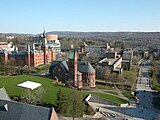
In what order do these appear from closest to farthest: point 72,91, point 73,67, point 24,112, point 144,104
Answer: point 24,112 < point 72,91 < point 144,104 < point 73,67

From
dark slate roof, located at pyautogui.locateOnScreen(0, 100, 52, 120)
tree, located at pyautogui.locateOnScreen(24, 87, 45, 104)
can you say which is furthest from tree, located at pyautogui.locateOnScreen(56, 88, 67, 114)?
dark slate roof, located at pyautogui.locateOnScreen(0, 100, 52, 120)

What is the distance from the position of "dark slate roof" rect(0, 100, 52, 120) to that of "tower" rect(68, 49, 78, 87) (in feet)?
88.8

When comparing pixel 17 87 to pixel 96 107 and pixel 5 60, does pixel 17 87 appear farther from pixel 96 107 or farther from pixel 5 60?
pixel 5 60

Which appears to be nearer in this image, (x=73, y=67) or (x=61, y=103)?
(x=61, y=103)

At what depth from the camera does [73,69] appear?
5234 cm

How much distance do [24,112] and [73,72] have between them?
Answer: 2863cm

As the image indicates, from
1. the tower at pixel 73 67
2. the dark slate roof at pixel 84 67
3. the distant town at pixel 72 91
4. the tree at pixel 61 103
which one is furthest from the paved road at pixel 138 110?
the dark slate roof at pixel 84 67

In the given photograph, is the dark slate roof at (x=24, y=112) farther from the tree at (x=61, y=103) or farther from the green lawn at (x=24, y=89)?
the green lawn at (x=24, y=89)

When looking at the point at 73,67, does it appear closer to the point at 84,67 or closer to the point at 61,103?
the point at 84,67

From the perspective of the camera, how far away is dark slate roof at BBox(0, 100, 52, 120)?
23797 millimetres

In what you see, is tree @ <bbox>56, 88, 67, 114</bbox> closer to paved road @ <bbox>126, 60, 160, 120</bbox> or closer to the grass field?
the grass field

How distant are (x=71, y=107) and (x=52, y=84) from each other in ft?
56.8

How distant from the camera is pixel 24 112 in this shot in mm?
A: 24328

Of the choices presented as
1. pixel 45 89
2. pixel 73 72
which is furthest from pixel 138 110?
→ pixel 45 89
